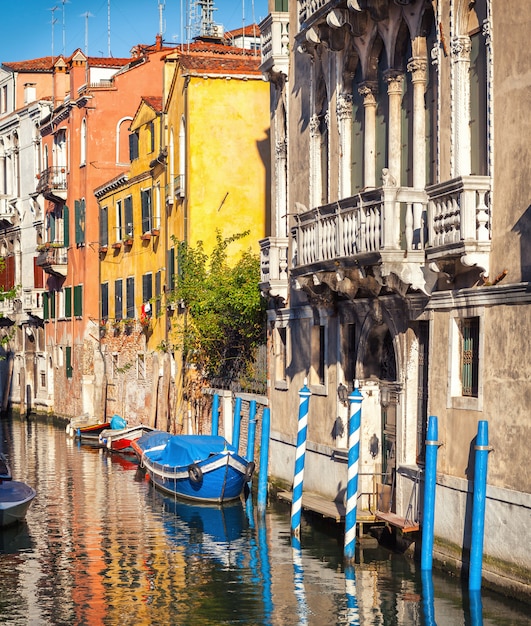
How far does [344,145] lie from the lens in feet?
60.2

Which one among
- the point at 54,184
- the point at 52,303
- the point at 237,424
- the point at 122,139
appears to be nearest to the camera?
the point at 237,424

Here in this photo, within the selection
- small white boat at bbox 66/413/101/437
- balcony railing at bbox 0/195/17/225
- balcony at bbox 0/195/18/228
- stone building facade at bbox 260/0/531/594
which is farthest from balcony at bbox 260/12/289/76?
balcony railing at bbox 0/195/17/225

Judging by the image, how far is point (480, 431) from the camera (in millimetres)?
13422

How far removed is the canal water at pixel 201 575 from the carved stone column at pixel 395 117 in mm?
4809

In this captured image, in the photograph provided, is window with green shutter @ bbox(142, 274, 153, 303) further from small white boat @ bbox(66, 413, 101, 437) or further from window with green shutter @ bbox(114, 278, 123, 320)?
small white boat @ bbox(66, 413, 101, 437)

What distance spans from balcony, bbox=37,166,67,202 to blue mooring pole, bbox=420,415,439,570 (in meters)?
30.5

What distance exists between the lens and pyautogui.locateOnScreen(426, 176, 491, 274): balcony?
13609mm

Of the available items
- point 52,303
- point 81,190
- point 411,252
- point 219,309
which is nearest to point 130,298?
point 81,190

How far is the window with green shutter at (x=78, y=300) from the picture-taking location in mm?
41125

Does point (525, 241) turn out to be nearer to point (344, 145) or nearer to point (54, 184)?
point (344, 145)

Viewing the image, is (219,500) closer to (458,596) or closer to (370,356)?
(370,356)

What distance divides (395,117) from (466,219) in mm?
3262

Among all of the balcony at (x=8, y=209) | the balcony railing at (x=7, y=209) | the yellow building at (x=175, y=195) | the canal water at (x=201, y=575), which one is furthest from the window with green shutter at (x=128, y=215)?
the balcony railing at (x=7, y=209)

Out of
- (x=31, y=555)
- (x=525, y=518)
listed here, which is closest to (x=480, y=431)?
(x=525, y=518)
